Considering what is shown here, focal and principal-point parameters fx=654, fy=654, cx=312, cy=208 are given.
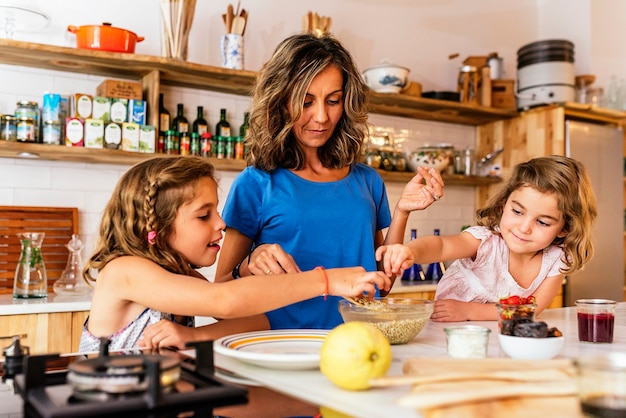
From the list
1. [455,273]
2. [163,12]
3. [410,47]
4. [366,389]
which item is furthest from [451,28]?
[366,389]

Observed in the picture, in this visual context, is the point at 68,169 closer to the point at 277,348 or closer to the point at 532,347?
the point at 277,348

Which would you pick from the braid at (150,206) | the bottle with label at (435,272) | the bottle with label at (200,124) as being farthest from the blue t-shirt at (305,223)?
the bottle with label at (435,272)

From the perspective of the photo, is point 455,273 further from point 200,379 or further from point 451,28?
point 451,28

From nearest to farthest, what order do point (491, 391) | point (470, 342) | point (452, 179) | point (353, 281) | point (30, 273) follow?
point (491, 391) < point (470, 342) < point (353, 281) < point (30, 273) < point (452, 179)

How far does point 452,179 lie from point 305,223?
2949 mm

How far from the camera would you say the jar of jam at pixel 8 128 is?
3150mm

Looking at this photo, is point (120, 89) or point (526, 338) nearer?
point (526, 338)

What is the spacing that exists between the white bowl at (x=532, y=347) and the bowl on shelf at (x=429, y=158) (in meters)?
3.35

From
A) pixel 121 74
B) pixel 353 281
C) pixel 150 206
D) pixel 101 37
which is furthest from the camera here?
pixel 121 74

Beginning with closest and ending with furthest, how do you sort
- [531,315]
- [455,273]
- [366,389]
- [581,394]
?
[581,394] < [366,389] < [531,315] < [455,273]

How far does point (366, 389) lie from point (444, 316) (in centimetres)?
96

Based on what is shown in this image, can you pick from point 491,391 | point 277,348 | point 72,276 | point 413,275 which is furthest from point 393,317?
point 413,275

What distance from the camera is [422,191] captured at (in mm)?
1907

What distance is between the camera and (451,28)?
5.08m
